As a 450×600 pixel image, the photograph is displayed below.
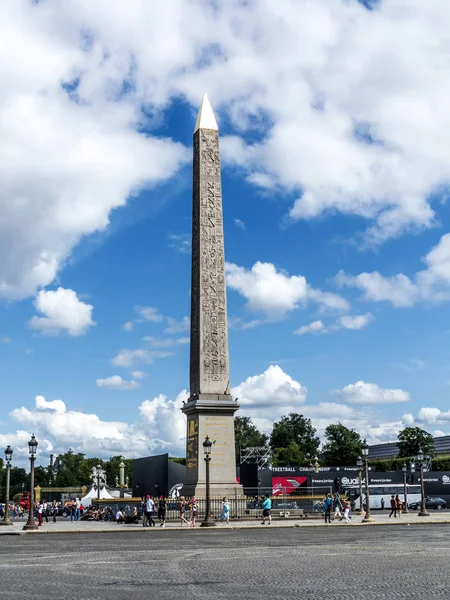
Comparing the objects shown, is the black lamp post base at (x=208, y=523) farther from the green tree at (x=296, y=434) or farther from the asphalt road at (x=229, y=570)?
the green tree at (x=296, y=434)

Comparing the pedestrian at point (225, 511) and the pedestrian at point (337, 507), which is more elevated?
the pedestrian at point (225, 511)

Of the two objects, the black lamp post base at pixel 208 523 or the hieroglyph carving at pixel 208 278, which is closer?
the black lamp post base at pixel 208 523

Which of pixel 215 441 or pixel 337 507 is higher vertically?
pixel 215 441

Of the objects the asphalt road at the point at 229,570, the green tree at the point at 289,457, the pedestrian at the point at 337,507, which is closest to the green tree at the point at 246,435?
the green tree at the point at 289,457

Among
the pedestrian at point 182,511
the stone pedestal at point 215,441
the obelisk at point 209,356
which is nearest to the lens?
the pedestrian at point 182,511

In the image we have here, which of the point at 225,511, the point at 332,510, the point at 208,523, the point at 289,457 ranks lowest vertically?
the point at 332,510

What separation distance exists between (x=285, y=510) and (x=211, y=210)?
16.1m

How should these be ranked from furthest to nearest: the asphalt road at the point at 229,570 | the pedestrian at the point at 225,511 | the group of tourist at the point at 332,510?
the group of tourist at the point at 332,510
the pedestrian at the point at 225,511
the asphalt road at the point at 229,570

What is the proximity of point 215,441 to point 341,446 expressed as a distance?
341 ft

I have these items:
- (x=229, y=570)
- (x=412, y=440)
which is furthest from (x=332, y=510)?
(x=412, y=440)

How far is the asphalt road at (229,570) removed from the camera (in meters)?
11.5

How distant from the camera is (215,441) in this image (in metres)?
36.8

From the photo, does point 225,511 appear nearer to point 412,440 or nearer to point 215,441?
point 215,441

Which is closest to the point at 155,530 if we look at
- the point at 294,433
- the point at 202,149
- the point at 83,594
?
the point at 202,149
